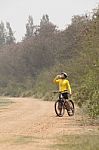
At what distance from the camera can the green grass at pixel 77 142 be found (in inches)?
517

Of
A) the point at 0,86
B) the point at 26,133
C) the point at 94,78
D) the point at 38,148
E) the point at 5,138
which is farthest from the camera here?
the point at 0,86

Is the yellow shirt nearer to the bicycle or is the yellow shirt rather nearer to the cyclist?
the cyclist

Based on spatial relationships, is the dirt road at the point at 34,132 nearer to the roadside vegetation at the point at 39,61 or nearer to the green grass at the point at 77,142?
the green grass at the point at 77,142

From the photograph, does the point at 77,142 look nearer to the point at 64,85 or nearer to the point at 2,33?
the point at 64,85

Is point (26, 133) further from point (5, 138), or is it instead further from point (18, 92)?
point (18, 92)

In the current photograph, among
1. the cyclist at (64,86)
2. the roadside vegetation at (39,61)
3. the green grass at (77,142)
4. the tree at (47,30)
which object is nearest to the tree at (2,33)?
the roadside vegetation at (39,61)

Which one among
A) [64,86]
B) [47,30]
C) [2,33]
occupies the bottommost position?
[64,86]

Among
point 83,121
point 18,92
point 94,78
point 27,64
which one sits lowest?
point 83,121

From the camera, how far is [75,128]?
60.1 feet

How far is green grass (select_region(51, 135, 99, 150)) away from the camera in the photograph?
13.1 metres

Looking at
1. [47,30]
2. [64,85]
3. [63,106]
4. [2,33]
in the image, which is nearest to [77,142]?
[63,106]

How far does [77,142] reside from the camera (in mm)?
14109

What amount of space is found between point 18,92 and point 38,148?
189ft

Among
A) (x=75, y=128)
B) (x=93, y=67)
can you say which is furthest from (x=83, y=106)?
(x=75, y=128)
